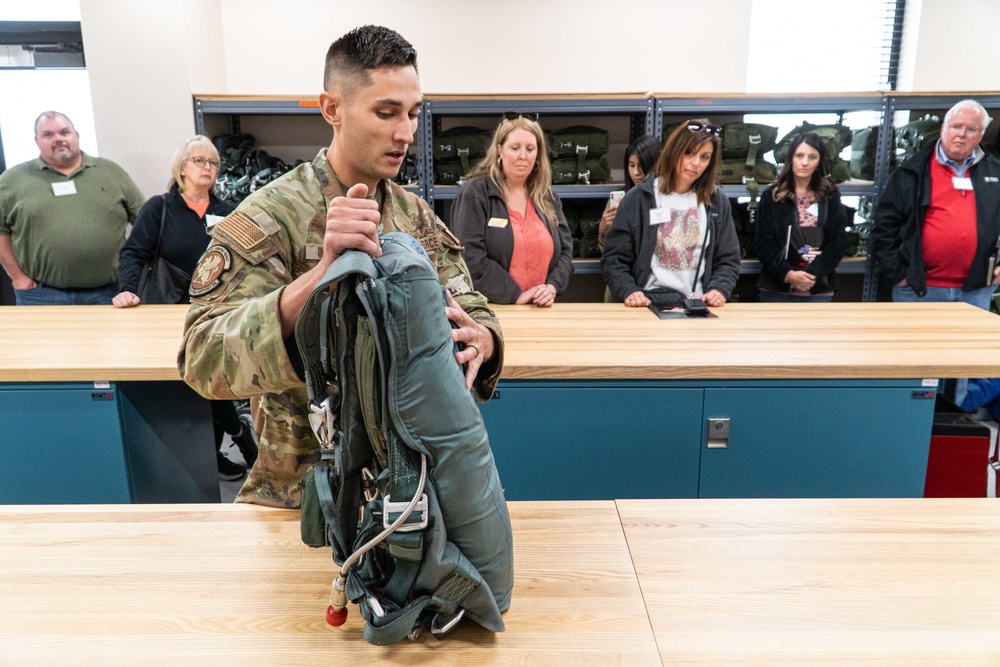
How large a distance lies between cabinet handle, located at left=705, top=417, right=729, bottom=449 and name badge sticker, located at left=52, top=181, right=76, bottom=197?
11.4 feet

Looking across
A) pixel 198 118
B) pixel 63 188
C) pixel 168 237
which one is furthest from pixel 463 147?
pixel 63 188

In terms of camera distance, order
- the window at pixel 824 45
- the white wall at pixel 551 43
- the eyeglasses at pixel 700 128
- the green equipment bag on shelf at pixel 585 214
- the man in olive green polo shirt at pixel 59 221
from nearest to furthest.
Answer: the eyeglasses at pixel 700 128, the man in olive green polo shirt at pixel 59 221, the green equipment bag on shelf at pixel 585 214, the white wall at pixel 551 43, the window at pixel 824 45

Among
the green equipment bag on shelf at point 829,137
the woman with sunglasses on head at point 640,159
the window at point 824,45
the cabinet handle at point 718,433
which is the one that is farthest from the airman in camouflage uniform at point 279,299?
the window at point 824,45

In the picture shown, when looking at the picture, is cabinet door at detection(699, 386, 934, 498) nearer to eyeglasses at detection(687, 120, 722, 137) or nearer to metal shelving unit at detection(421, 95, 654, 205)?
eyeglasses at detection(687, 120, 722, 137)

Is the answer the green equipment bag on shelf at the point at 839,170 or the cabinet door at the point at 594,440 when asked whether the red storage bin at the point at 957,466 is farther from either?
the green equipment bag on shelf at the point at 839,170

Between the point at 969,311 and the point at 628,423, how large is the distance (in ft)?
5.52

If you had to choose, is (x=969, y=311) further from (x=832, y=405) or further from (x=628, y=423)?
(x=628, y=423)

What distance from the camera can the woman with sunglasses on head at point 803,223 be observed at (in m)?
3.87

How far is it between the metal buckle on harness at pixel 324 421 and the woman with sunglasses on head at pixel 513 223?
6.73 feet

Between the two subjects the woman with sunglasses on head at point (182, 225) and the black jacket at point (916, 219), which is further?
the black jacket at point (916, 219)

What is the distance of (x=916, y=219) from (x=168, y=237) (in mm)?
3932

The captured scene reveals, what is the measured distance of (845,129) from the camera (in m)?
4.39

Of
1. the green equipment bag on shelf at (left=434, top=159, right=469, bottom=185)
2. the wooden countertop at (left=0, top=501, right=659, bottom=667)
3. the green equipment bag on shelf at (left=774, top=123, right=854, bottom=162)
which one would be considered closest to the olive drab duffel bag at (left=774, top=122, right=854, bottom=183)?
the green equipment bag on shelf at (left=774, top=123, right=854, bottom=162)

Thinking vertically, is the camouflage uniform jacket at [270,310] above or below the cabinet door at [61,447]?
above
